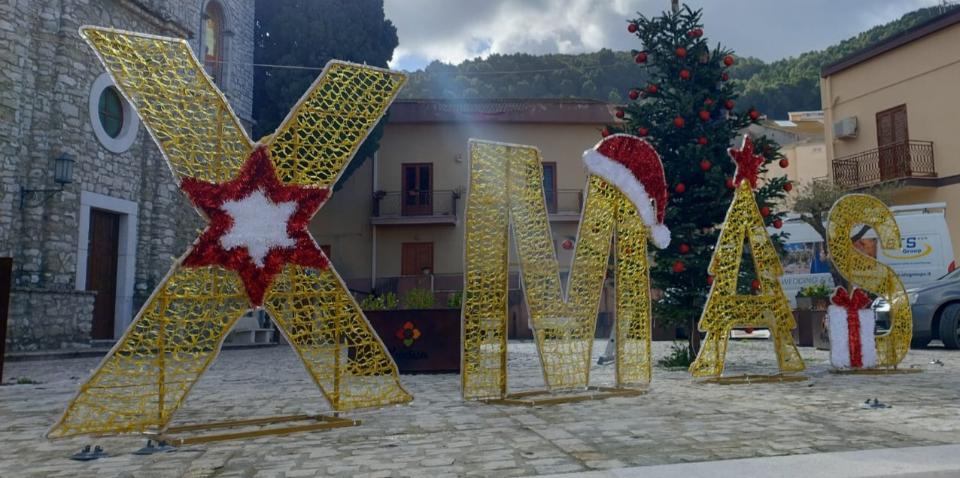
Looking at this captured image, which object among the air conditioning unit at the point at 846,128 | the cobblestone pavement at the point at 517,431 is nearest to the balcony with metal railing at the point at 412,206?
the air conditioning unit at the point at 846,128

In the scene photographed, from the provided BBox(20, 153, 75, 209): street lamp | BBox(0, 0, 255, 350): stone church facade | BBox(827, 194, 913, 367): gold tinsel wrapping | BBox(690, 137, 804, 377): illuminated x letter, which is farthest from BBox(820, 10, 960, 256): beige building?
BBox(20, 153, 75, 209): street lamp

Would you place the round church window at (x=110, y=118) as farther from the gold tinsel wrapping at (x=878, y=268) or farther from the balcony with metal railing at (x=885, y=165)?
the balcony with metal railing at (x=885, y=165)

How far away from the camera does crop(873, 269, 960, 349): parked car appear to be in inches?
488

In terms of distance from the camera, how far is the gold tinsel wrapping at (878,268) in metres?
8.70

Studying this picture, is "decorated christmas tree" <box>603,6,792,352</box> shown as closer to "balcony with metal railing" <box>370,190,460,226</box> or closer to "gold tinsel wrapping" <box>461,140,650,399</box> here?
"gold tinsel wrapping" <box>461,140,650,399</box>

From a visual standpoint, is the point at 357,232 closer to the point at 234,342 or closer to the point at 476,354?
the point at 234,342

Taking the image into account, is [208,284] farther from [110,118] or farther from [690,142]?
A: [110,118]

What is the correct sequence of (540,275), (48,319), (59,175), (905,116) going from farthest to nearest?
(905,116) < (59,175) < (48,319) < (540,275)

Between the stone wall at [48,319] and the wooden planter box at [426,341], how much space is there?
20.8ft

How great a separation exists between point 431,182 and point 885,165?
14654 millimetres

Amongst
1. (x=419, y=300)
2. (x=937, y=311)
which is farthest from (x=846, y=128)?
(x=419, y=300)

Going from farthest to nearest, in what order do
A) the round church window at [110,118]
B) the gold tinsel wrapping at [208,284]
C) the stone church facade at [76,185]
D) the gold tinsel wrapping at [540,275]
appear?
the round church window at [110,118]
the stone church facade at [76,185]
the gold tinsel wrapping at [540,275]
the gold tinsel wrapping at [208,284]

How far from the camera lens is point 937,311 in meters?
12.6

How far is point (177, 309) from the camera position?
4.67 m
